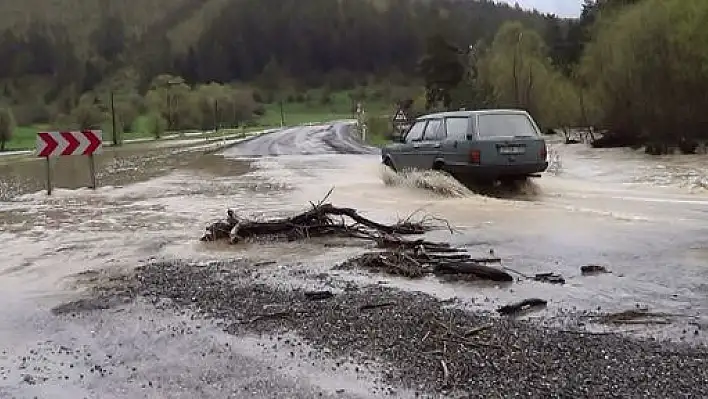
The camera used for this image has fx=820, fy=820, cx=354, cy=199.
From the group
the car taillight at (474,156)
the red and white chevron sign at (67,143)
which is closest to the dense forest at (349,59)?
the car taillight at (474,156)

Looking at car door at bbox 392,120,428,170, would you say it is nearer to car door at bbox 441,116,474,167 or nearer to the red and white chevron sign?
car door at bbox 441,116,474,167

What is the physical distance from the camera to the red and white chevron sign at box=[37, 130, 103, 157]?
17188 millimetres

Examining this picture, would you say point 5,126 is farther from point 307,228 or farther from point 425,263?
point 425,263

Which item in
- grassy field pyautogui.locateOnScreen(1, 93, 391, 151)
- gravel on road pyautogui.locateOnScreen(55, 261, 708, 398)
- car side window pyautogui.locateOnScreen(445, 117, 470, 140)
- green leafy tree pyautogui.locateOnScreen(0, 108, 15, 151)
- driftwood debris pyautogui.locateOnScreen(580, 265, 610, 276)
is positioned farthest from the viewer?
grassy field pyautogui.locateOnScreen(1, 93, 391, 151)

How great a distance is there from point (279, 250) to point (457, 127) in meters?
6.53

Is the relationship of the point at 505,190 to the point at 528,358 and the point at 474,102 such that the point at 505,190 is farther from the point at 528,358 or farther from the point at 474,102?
the point at 474,102

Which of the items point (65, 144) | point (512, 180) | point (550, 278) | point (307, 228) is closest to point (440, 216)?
point (307, 228)

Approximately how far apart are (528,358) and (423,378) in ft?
2.38

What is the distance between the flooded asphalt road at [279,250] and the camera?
5.50 m

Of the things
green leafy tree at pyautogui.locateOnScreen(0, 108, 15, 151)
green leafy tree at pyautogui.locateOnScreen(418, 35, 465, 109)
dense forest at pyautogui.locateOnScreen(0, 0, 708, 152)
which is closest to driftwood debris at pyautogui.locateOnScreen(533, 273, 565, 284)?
dense forest at pyautogui.locateOnScreen(0, 0, 708, 152)

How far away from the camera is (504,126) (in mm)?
14859

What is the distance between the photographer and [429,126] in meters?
16.3

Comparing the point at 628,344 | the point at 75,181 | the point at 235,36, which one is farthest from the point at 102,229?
the point at 235,36

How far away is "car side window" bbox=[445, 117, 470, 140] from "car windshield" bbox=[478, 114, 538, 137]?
11.0 inches
